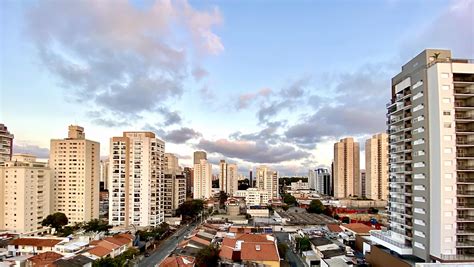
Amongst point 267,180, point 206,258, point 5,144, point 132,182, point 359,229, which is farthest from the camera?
point 267,180

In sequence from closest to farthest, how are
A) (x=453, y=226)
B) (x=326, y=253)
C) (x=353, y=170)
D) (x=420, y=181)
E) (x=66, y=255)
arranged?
(x=453, y=226) < (x=420, y=181) < (x=66, y=255) < (x=326, y=253) < (x=353, y=170)

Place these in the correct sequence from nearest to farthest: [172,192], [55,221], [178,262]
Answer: [178,262] → [55,221] → [172,192]

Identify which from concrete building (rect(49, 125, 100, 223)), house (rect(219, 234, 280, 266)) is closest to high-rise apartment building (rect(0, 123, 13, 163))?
concrete building (rect(49, 125, 100, 223))

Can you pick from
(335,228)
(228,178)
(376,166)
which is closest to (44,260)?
(335,228)

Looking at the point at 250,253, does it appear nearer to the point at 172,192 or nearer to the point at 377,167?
the point at 172,192

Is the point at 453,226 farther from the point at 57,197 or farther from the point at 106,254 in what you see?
the point at 57,197

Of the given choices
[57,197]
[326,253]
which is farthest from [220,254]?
[57,197]

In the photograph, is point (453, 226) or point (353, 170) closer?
point (453, 226)
